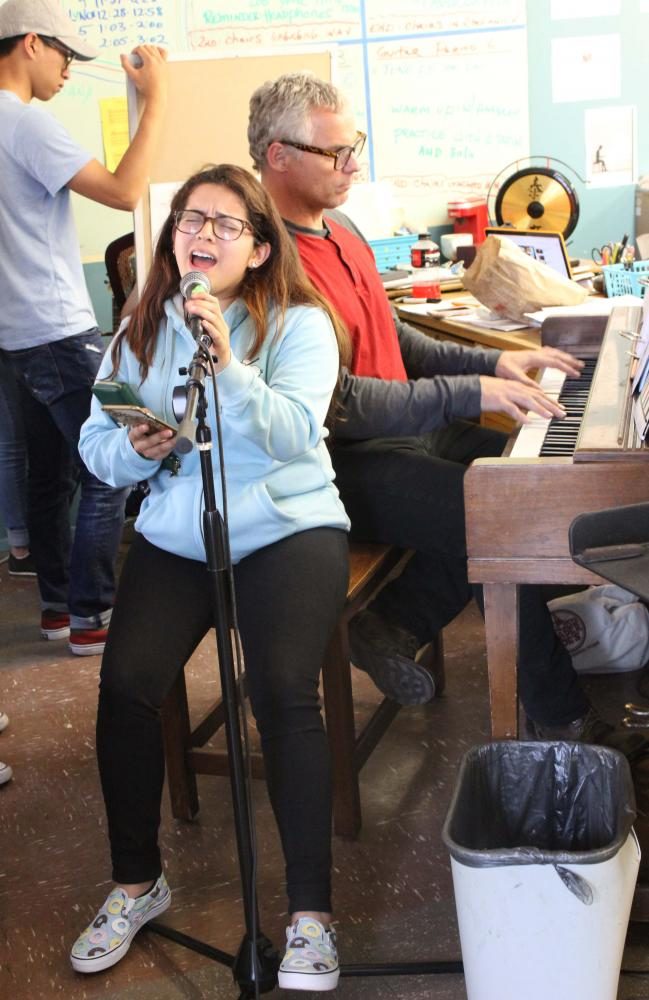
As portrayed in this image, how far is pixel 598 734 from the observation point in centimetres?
227

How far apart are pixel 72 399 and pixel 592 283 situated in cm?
140

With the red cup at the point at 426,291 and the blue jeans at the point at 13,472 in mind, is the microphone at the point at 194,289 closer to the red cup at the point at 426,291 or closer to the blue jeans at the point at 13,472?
the red cup at the point at 426,291

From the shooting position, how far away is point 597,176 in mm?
4230

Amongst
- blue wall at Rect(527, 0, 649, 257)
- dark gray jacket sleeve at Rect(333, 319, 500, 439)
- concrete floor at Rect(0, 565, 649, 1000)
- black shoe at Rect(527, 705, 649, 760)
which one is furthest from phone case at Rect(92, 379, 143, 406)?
blue wall at Rect(527, 0, 649, 257)

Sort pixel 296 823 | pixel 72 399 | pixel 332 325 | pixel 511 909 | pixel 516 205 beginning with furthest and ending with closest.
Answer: pixel 516 205 → pixel 72 399 → pixel 332 325 → pixel 296 823 → pixel 511 909

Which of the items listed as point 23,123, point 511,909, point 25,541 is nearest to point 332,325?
point 511,909

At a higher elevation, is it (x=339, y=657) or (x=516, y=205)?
(x=516, y=205)

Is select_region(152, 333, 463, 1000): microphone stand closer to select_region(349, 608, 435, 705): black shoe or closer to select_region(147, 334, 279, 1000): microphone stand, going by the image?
select_region(147, 334, 279, 1000): microphone stand

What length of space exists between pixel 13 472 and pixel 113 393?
2050 millimetres

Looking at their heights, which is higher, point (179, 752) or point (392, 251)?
point (392, 251)

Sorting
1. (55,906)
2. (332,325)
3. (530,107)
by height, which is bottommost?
(55,906)

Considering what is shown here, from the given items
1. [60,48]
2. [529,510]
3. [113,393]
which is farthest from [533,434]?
[60,48]

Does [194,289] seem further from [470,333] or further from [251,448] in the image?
[470,333]

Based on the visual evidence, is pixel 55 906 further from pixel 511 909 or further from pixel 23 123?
pixel 23 123
